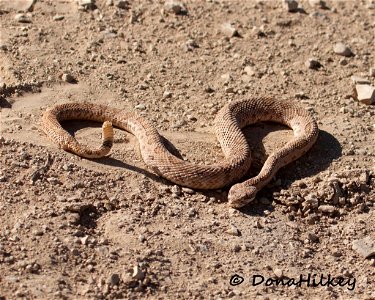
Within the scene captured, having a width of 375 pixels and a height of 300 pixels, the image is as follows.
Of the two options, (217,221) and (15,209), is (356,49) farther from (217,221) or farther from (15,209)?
(15,209)

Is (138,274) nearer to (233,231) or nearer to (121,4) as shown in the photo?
(233,231)

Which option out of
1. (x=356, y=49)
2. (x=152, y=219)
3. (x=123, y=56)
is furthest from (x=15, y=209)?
(x=356, y=49)

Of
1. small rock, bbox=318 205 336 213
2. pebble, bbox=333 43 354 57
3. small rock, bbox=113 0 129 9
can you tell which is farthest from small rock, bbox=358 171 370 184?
small rock, bbox=113 0 129 9

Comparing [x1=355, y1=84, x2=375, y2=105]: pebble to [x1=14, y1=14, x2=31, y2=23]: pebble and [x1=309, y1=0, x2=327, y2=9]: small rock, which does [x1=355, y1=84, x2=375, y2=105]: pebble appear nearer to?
[x1=309, y1=0, x2=327, y2=9]: small rock

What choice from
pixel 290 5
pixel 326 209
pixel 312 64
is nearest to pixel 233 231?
pixel 326 209

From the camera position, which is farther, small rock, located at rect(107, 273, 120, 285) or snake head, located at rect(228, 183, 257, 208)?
snake head, located at rect(228, 183, 257, 208)

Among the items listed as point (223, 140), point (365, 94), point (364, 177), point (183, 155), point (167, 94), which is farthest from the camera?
point (365, 94)

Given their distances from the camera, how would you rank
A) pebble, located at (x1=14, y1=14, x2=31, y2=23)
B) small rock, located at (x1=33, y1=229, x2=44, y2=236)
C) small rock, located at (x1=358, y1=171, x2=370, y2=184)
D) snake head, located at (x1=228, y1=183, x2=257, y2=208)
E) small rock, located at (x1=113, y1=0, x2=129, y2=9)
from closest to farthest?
1. small rock, located at (x1=33, y1=229, x2=44, y2=236)
2. snake head, located at (x1=228, y1=183, x2=257, y2=208)
3. small rock, located at (x1=358, y1=171, x2=370, y2=184)
4. pebble, located at (x1=14, y1=14, x2=31, y2=23)
5. small rock, located at (x1=113, y1=0, x2=129, y2=9)
